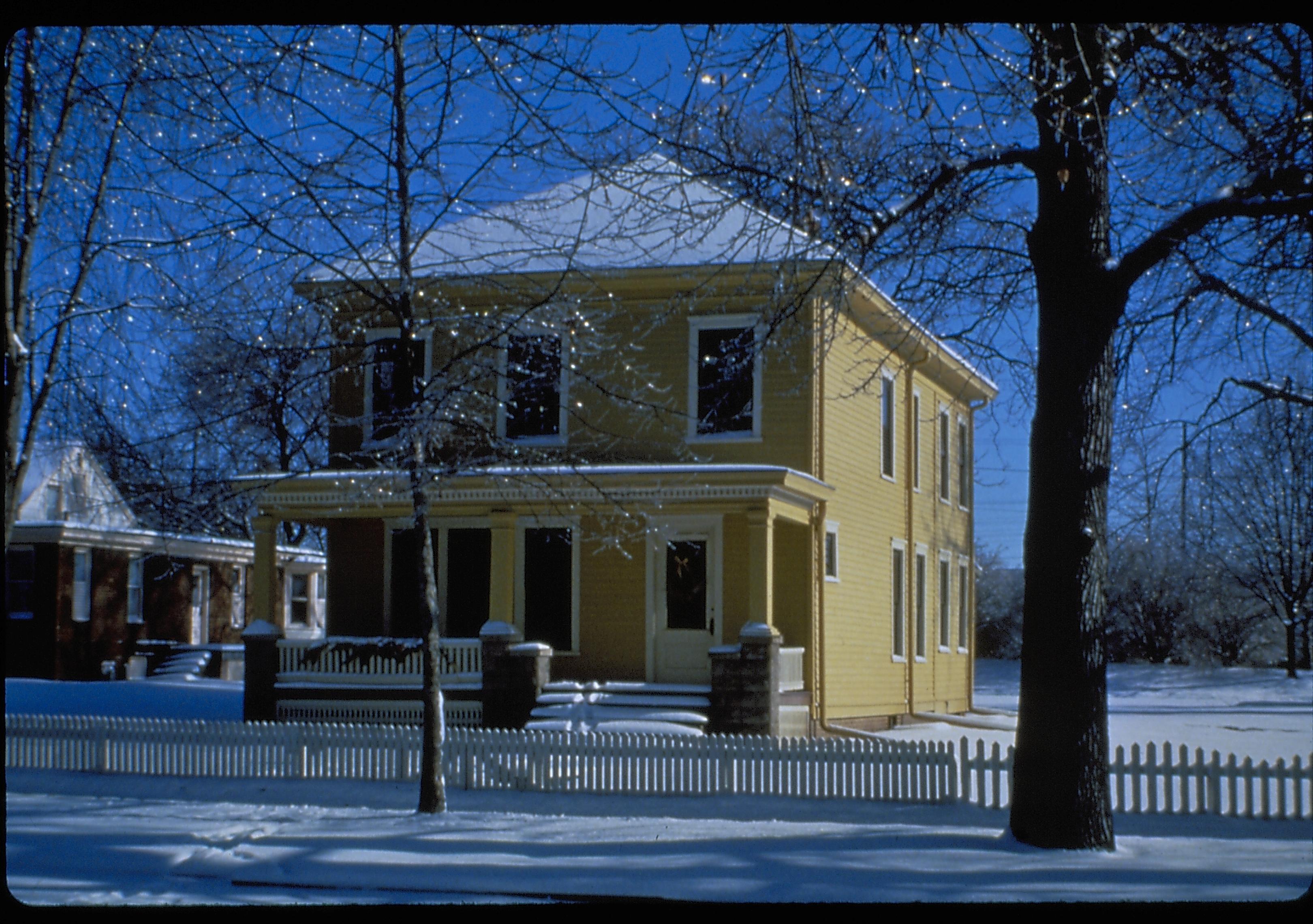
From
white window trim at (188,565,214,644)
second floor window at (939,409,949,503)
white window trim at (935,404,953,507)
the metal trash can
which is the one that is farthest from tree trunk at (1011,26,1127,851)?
white window trim at (188,565,214,644)

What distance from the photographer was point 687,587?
60.1 feet

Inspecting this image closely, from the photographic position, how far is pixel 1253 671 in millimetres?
38062

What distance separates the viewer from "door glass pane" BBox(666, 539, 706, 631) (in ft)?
59.9

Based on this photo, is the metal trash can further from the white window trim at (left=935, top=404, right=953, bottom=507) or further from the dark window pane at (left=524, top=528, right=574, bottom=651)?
the white window trim at (left=935, top=404, right=953, bottom=507)

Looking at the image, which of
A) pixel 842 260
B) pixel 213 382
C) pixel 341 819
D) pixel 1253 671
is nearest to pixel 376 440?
pixel 213 382

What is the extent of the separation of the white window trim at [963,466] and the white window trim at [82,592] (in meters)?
20.4

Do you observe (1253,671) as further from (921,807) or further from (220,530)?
(220,530)

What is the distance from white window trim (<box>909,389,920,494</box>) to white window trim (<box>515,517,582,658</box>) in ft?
24.9

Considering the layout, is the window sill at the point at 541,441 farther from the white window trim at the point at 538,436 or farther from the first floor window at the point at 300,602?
the first floor window at the point at 300,602

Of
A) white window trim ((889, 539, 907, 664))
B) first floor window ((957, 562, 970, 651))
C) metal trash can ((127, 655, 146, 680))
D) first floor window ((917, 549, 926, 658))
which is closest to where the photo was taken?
white window trim ((889, 539, 907, 664))

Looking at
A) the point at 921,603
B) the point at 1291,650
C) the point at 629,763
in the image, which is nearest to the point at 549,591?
the point at 629,763

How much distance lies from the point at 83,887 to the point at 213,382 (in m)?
4.98

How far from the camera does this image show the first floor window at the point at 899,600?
22.4m

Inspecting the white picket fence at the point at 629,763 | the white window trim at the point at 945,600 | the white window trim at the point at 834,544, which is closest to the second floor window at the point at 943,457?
the white window trim at the point at 945,600
